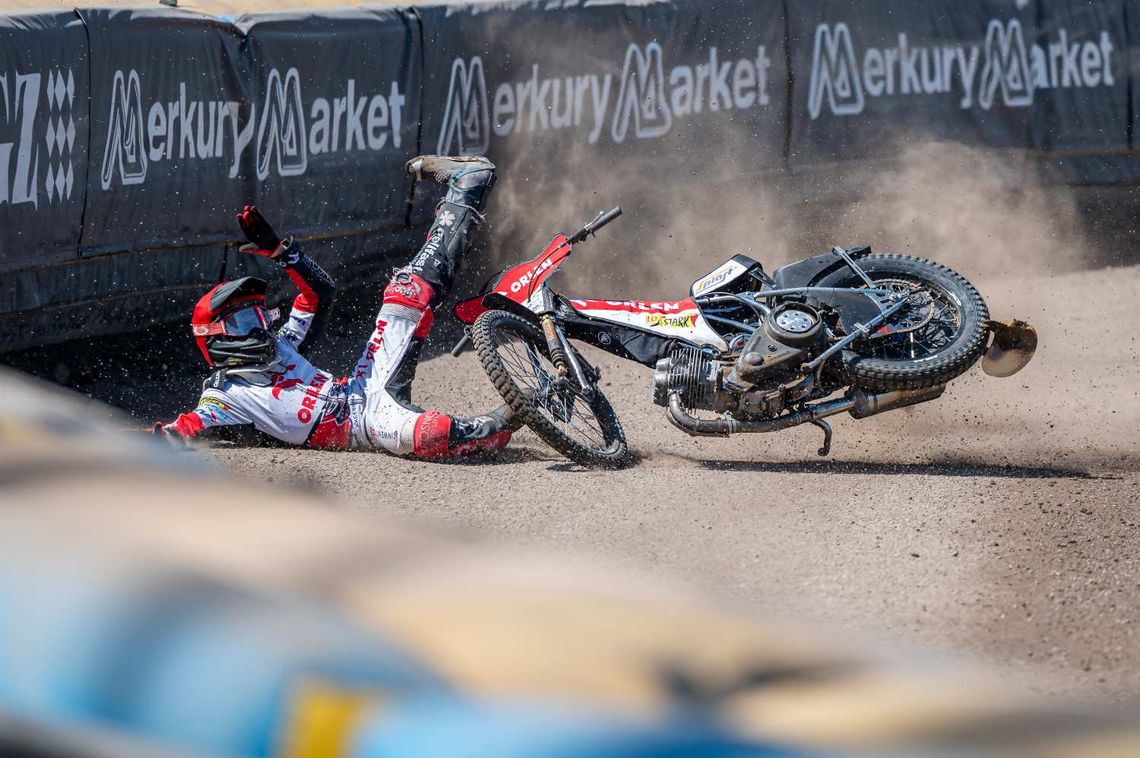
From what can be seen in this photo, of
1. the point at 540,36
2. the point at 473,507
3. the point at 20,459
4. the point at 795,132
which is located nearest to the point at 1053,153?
the point at 795,132

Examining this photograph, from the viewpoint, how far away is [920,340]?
6895mm

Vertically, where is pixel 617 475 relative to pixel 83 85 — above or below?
below

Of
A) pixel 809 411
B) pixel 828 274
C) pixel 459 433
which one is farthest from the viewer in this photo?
pixel 459 433

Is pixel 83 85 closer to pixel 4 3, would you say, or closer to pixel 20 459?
pixel 4 3

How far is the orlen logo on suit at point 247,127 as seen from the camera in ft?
27.7

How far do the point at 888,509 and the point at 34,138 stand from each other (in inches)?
A: 208

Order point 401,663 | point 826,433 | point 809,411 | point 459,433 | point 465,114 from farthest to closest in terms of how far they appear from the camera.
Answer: point 465,114 → point 459,433 → point 826,433 → point 809,411 → point 401,663

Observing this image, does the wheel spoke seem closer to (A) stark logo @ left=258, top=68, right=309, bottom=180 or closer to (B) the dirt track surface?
(B) the dirt track surface

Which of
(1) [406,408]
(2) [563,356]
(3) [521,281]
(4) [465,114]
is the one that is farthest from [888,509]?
(4) [465,114]

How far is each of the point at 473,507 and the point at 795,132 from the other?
6.61 metres

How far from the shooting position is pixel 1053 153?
492 inches

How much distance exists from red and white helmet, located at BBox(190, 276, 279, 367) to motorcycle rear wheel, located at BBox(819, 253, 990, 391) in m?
2.96

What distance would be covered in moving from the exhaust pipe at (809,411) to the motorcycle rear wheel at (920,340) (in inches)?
2.3

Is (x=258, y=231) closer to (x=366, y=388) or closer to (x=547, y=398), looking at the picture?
(x=366, y=388)
